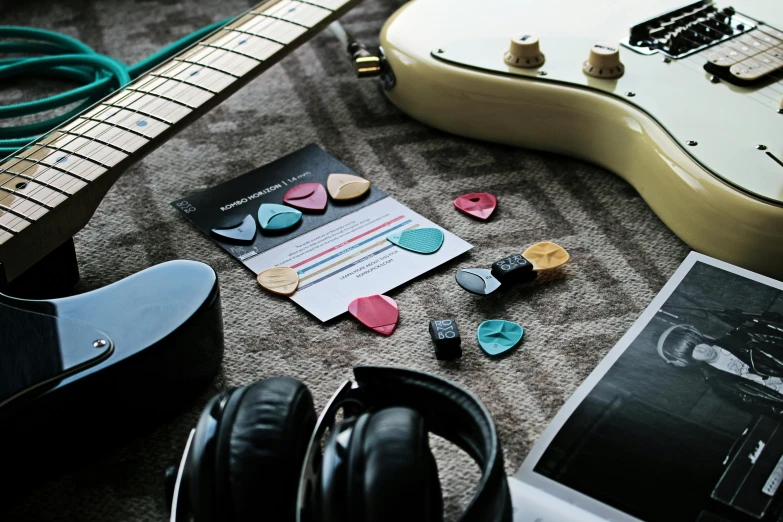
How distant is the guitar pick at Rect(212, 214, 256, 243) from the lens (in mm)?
938

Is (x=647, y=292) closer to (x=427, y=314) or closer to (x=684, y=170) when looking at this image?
(x=684, y=170)

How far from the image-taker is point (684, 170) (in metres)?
0.86

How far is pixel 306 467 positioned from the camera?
1.75ft

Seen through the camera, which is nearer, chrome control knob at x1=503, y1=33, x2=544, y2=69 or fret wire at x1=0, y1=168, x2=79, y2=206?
fret wire at x1=0, y1=168, x2=79, y2=206

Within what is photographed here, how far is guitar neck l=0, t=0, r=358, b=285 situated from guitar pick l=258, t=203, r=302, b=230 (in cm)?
13

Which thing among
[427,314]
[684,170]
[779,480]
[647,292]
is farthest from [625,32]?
[779,480]

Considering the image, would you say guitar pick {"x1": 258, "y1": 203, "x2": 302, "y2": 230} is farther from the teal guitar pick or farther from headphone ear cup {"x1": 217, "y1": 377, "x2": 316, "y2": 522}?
headphone ear cup {"x1": 217, "y1": 377, "x2": 316, "y2": 522}

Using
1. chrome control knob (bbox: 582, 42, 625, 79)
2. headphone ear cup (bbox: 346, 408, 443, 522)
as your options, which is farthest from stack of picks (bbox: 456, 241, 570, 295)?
headphone ear cup (bbox: 346, 408, 443, 522)

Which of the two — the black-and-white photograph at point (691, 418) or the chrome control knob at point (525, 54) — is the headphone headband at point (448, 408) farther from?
the chrome control knob at point (525, 54)

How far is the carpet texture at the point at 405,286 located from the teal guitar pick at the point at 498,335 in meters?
0.01

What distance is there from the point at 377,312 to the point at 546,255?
20 centimetres

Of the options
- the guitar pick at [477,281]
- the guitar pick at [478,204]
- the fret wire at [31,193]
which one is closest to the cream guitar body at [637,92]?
the guitar pick at [478,204]

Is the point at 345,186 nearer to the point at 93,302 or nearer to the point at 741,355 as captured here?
the point at 93,302

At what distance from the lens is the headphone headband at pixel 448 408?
1.79ft
